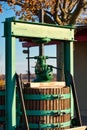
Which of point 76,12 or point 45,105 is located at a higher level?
point 76,12

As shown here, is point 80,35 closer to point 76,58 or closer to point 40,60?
point 76,58

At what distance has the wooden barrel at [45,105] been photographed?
8266 mm

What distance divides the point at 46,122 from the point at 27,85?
29.9 inches

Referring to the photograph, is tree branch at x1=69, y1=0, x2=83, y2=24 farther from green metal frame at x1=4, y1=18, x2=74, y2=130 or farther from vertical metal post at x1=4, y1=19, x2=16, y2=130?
vertical metal post at x1=4, y1=19, x2=16, y2=130

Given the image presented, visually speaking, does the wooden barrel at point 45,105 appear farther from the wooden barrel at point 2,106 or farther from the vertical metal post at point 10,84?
the wooden barrel at point 2,106

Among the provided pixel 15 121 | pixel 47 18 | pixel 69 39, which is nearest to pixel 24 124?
pixel 15 121

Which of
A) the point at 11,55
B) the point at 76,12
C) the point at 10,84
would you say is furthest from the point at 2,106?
the point at 76,12

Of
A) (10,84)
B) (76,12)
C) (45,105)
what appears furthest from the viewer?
(76,12)

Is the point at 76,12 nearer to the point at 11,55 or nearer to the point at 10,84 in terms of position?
the point at 11,55

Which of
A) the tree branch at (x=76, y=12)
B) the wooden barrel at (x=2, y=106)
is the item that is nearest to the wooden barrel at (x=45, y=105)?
the wooden barrel at (x=2, y=106)

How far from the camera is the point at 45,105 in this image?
27.3 feet

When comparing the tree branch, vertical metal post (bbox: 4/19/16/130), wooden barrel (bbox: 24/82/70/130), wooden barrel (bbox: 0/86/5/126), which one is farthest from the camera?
the tree branch

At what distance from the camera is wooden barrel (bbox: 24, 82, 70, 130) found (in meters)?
8.27

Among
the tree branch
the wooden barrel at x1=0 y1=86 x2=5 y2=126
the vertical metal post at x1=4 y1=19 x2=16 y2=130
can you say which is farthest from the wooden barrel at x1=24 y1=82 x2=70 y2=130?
the tree branch
